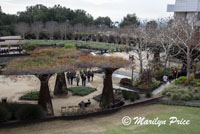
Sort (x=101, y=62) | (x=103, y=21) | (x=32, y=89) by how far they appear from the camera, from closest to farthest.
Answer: (x=101, y=62)
(x=32, y=89)
(x=103, y=21)

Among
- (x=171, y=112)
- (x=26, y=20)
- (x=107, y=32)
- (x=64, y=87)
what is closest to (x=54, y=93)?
(x=64, y=87)

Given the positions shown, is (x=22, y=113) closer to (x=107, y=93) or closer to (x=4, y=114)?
(x=4, y=114)

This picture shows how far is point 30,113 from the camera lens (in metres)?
14.2

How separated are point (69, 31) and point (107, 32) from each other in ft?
34.0

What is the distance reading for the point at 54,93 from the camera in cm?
2062

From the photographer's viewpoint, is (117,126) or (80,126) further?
(80,126)

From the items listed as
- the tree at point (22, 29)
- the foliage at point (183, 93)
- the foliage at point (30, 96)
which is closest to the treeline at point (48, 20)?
the tree at point (22, 29)

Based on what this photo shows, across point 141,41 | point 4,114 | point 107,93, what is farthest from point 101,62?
point 141,41

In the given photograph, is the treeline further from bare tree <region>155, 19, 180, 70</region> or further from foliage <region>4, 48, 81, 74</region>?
foliage <region>4, 48, 81, 74</region>

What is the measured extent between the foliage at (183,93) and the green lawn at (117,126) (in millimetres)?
1915

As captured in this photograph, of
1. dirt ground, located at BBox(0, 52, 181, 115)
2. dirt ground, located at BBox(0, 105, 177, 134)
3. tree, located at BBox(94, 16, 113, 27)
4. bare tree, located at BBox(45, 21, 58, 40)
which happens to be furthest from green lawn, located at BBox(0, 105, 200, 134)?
tree, located at BBox(94, 16, 113, 27)

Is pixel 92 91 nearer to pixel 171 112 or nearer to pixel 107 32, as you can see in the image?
pixel 171 112

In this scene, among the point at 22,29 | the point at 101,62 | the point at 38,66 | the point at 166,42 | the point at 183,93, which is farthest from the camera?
the point at 22,29

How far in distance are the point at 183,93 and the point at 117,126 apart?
8541mm
